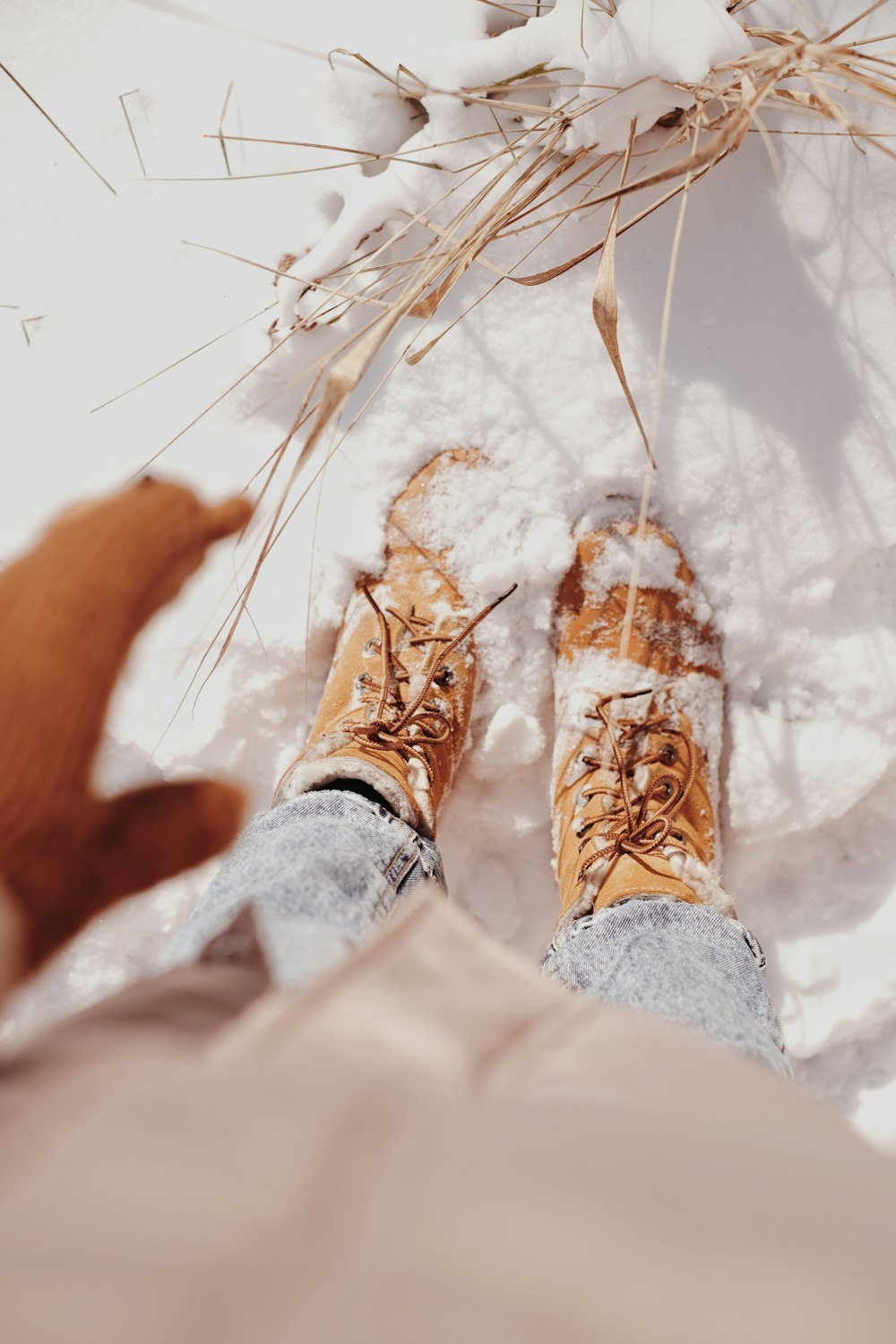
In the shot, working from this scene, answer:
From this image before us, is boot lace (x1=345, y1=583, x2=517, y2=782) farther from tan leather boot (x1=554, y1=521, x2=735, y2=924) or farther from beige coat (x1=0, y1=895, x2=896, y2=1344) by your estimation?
beige coat (x1=0, y1=895, x2=896, y2=1344)

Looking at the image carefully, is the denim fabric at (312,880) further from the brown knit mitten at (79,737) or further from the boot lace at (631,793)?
the boot lace at (631,793)

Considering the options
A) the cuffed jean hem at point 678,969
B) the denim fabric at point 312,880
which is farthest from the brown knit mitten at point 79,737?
the cuffed jean hem at point 678,969

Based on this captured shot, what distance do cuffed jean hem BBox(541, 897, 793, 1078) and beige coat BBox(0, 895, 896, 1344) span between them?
0.89 feet

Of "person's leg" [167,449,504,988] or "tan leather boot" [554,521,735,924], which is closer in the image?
"person's leg" [167,449,504,988]

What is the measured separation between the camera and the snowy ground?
1.03 metres

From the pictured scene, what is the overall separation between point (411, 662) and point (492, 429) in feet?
1.06

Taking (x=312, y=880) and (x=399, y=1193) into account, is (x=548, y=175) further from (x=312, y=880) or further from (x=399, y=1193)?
(x=399, y=1193)

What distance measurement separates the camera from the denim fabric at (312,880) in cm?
58

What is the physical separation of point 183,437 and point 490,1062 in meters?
0.96

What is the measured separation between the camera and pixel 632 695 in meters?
1.08

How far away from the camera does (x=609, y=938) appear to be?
2.80 feet

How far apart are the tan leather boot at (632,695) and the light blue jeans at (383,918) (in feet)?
0.58

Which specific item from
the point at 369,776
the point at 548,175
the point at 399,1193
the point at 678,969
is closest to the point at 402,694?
the point at 369,776

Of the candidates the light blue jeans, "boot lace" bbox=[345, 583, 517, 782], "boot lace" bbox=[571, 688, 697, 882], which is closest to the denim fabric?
the light blue jeans
